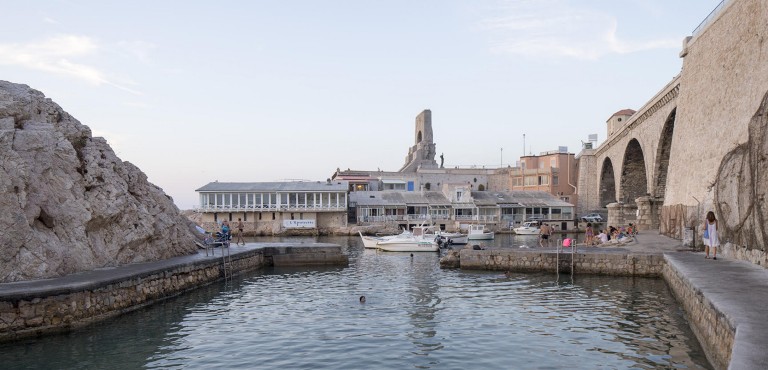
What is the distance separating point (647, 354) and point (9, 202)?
60.4ft

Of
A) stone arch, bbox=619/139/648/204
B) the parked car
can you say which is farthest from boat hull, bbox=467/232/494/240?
the parked car

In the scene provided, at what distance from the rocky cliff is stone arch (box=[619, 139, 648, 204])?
5167 cm

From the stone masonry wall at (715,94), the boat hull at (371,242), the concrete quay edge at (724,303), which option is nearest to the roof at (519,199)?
the boat hull at (371,242)

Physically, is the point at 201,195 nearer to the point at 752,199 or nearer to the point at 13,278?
the point at 13,278

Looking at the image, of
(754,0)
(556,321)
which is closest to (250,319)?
(556,321)

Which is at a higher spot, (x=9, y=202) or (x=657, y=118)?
(x=657, y=118)

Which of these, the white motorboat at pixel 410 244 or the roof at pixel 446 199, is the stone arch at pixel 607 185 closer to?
the roof at pixel 446 199

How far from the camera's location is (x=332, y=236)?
63.9 m

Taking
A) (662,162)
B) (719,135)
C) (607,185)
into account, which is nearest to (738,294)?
(719,135)

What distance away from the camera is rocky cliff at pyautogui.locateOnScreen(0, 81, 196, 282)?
16484 millimetres

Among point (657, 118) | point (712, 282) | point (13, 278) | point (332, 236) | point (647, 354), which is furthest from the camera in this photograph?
point (332, 236)

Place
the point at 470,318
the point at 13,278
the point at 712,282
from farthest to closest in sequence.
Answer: the point at 470,318
the point at 13,278
the point at 712,282

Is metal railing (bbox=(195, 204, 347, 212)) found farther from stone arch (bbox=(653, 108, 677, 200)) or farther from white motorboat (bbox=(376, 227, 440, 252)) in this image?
stone arch (bbox=(653, 108, 677, 200))

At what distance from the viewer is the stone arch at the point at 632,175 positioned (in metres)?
59.9
